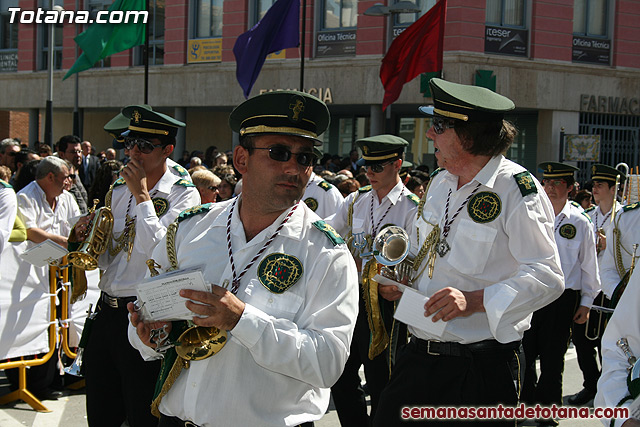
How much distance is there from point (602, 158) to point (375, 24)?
27.1 ft

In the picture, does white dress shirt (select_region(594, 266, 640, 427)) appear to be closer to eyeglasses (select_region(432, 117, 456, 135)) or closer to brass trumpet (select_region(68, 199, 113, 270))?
eyeglasses (select_region(432, 117, 456, 135))

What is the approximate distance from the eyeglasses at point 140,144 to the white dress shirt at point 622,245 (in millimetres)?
4166

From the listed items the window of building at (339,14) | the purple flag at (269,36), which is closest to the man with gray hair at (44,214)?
the purple flag at (269,36)

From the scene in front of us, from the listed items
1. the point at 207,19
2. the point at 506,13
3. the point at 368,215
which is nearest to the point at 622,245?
the point at 368,215

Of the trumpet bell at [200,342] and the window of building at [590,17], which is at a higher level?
the window of building at [590,17]

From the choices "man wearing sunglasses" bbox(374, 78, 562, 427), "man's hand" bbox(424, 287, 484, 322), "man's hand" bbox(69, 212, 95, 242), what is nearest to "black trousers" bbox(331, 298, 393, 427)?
"man wearing sunglasses" bbox(374, 78, 562, 427)

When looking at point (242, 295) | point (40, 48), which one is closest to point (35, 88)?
point (40, 48)

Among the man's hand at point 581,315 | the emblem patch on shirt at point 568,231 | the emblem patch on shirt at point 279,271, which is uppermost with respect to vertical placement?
the emblem patch on shirt at point 279,271

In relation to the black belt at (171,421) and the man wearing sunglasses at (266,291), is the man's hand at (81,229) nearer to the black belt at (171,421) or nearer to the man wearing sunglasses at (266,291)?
the man wearing sunglasses at (266,291)

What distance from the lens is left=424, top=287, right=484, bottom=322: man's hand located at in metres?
3.62

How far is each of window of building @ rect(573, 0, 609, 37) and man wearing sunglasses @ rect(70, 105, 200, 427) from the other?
818 inches

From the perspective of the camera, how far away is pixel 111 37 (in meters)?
13.3

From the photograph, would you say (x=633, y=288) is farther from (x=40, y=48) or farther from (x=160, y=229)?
(x=40, y=48)

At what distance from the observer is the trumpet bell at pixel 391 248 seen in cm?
403
